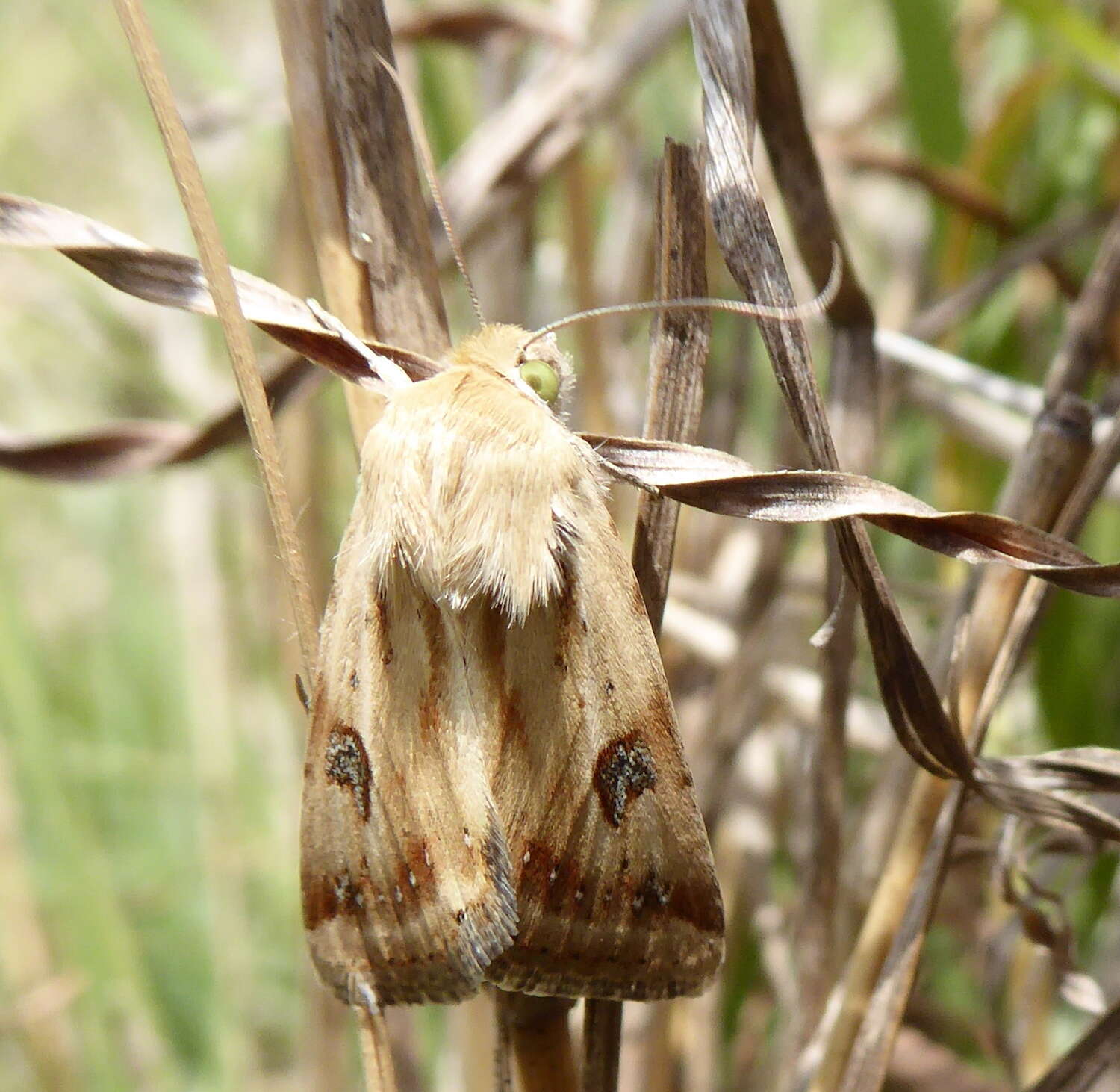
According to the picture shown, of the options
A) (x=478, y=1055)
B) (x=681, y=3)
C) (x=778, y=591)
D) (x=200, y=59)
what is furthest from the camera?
(x=200, y=59)

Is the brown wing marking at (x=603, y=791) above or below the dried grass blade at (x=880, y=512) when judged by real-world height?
below

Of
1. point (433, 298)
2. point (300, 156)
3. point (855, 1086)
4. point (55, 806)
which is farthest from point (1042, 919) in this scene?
point (55, 806)

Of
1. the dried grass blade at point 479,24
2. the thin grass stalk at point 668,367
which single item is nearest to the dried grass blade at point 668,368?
the thin grass stalk at point 668,367

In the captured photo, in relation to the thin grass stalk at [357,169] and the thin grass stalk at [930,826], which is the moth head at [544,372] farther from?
the thin grass stalk at [930,826]

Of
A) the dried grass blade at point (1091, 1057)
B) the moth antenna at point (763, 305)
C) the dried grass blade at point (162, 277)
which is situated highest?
the dried grass blade at point (162, 277)

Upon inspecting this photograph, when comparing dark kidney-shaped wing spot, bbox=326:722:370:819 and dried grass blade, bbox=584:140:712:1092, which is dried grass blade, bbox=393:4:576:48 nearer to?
dried grass blade, bbox=584:140:712:1092

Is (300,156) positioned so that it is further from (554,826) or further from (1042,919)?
(1042,919)

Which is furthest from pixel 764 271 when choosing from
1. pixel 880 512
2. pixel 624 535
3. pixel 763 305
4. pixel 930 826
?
pixel 624 535
